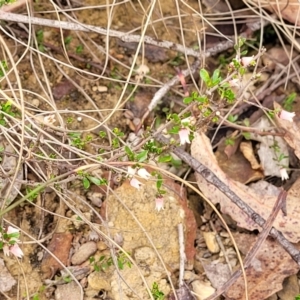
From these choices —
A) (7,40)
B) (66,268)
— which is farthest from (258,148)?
(7,40)

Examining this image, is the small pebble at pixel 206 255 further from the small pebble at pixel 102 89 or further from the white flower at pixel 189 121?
the small pebble at pixel 102 89

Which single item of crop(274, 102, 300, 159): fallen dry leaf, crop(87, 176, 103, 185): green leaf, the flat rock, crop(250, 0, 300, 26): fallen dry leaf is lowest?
the flat rock

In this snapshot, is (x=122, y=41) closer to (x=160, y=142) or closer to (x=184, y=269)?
Result: (x=160, y=142)

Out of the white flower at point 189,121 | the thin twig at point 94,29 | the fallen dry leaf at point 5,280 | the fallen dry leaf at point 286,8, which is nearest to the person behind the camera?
the white flower at point 189,121

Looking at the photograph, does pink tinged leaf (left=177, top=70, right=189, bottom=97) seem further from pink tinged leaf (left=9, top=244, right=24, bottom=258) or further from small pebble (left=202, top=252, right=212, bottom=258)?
pink tinged leaf (left=9, top=244, right=24, bottom=258)

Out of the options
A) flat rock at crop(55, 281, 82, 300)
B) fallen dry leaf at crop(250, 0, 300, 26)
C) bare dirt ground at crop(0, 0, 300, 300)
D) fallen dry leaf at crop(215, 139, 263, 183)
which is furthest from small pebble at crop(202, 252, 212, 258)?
fallen dry leaf at crop(250, 0, 300, 26)

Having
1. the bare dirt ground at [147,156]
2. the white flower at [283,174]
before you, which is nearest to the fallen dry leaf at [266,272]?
the bare dirt ground at [147,156]
